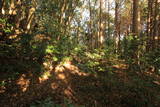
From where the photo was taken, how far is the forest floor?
621cm

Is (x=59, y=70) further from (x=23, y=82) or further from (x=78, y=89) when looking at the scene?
(x=23, y=82)

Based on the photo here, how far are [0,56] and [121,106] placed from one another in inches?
239

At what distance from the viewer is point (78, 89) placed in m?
7.38

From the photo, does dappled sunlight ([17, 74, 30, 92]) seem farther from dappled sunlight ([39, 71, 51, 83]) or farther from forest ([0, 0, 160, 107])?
dappled sunlight ([39, 71, 51, 83])

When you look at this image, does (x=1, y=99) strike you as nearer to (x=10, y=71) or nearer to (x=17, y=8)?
(x=10, y=71)

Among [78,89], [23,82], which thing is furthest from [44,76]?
[78,89]

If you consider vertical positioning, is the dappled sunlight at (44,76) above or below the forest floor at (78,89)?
above

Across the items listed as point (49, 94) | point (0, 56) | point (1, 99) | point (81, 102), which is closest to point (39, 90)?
point (49, 94)

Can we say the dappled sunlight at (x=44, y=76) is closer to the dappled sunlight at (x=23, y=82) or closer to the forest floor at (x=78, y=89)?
the forest floor at (x=78, y=89)

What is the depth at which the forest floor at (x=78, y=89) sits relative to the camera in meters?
6.21

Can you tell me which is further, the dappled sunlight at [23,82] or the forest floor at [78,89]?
the dappled sunlight at [23,82]

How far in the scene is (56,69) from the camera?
800cm

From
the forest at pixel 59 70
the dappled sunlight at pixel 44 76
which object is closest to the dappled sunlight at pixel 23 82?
the forest at pixel 59 70

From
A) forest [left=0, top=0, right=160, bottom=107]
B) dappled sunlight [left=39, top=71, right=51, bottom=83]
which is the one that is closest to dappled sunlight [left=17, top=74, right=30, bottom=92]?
forest [left=0, top=0, right=160, bottom=107]
